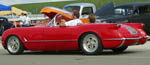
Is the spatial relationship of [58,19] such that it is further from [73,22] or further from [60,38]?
[60,38]

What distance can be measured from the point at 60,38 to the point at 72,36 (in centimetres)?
42

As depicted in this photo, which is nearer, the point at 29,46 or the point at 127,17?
the point at 29,46

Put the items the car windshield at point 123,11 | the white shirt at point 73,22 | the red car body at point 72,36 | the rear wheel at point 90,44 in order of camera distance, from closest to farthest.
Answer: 1. the red car body at point 72,36
2. the rear wheel at point 90,44
3. the white shirt at point 73,22
4. the car windshield at point 123,11

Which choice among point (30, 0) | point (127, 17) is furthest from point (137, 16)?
point (30, 0)

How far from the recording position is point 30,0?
33.9 metres

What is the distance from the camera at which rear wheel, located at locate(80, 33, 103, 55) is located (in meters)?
12.1

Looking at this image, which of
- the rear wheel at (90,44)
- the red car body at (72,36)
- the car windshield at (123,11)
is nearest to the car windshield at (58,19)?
the red car body at (72,36)

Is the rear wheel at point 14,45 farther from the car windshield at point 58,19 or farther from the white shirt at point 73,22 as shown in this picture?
the white shirt at point 73,22

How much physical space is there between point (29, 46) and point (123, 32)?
301 cm

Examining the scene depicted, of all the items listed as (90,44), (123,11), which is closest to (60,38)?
(90,44)

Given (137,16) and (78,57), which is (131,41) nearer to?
(78,57)

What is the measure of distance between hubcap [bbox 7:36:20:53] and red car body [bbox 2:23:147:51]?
0.16 m

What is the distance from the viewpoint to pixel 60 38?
12672 millimetres

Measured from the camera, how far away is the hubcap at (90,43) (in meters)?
12.1
